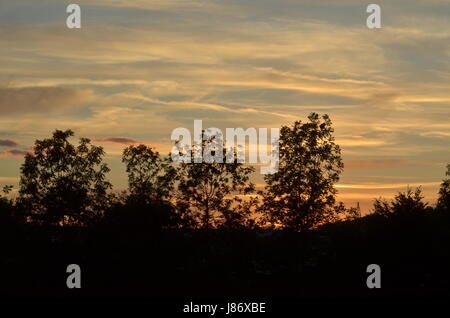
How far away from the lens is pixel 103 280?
8081 cm

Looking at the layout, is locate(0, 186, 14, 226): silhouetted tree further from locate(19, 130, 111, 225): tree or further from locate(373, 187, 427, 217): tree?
locate(373, 187, 427, 217): tree

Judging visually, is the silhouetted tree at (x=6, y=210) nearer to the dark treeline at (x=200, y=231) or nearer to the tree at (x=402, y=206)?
the dark treeline at (x=200, y=231)

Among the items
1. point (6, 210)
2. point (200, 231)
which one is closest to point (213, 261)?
point (200, 231)

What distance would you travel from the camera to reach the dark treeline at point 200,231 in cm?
7644

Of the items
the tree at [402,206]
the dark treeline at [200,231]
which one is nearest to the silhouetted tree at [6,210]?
the dark treeline at [200,231]

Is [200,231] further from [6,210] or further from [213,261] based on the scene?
[6,210]

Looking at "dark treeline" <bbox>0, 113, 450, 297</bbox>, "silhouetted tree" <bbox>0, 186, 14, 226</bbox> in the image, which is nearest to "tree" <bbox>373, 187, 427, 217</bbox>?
"dark treeline" <bbox>0, 113, 450, 297</bbox>

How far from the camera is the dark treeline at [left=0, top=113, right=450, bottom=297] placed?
7644 centimetres

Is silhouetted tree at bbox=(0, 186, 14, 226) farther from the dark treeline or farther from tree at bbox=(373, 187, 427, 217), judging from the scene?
tree at bbox=(373, 187, 427, 217)

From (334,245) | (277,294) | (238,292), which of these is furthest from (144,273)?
(334,245)

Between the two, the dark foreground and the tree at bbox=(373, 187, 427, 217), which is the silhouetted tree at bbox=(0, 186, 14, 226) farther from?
the tree at bbox=(373, 187, 427, 217)

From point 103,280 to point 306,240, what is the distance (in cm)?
2357

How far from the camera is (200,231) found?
84875 mm
